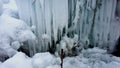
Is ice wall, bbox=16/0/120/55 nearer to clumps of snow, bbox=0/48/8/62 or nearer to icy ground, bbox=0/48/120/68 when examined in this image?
icy ground, bbox=0/48/120/68

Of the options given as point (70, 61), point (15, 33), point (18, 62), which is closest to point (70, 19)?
point (70, 61)

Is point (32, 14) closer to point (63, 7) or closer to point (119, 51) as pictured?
point (63, 7)

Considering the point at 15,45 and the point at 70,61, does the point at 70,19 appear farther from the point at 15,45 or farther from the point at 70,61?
the point at 15,45

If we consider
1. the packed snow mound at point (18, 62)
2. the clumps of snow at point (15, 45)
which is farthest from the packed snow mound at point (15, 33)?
the packed snow mound at point (18, 62)

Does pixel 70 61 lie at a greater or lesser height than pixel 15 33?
lesser

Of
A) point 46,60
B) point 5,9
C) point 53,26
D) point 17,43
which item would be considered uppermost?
point 5,9

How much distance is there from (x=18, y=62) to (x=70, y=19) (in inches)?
36.7

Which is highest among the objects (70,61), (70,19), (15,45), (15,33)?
(70,19)

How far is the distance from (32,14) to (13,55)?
2.07 ft

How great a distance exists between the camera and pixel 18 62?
9.66 feet

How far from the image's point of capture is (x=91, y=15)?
10.5ft

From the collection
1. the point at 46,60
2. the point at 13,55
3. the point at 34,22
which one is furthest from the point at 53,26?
the point at 13,55

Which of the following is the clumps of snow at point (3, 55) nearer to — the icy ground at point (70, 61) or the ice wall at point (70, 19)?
the icy ground at point (70, 61)

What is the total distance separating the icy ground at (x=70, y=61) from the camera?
296cm
